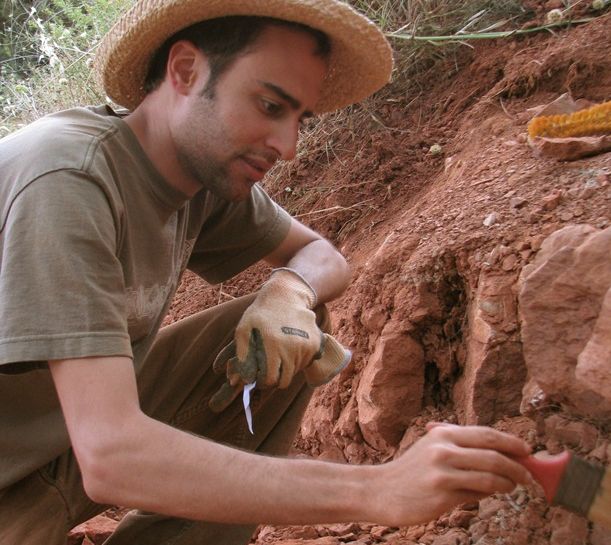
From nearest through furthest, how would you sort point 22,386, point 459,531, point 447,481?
point 447,481
point 22,386
point 459,531

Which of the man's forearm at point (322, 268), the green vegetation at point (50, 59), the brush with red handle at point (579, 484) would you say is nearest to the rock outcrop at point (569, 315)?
the brush with red handle at point (579, 484)

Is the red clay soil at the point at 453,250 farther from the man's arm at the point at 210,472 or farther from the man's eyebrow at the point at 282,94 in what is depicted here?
the man's eyebrow at the point at 282,94

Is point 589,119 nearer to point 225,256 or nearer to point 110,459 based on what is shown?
point 225,256

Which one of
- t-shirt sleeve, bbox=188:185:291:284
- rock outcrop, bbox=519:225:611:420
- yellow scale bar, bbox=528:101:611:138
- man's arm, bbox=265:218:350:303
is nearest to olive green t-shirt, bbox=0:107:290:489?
t-shirt sleeve, bbox=188:185:291:284

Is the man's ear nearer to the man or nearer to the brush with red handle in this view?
the man

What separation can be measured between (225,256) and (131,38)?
797mm

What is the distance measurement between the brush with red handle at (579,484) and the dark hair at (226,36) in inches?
43.5

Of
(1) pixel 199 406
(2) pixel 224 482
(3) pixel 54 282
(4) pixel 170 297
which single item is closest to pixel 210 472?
(2) pixel 224 482

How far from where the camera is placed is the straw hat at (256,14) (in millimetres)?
1799

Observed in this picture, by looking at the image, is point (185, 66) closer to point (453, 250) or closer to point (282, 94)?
point (282, 94)

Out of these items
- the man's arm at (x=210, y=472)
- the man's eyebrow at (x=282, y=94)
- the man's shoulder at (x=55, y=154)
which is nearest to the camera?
the man's arm at (x=210, y=472)

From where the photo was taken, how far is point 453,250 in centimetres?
242

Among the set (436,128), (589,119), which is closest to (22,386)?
(589,119)

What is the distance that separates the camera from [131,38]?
193cm
